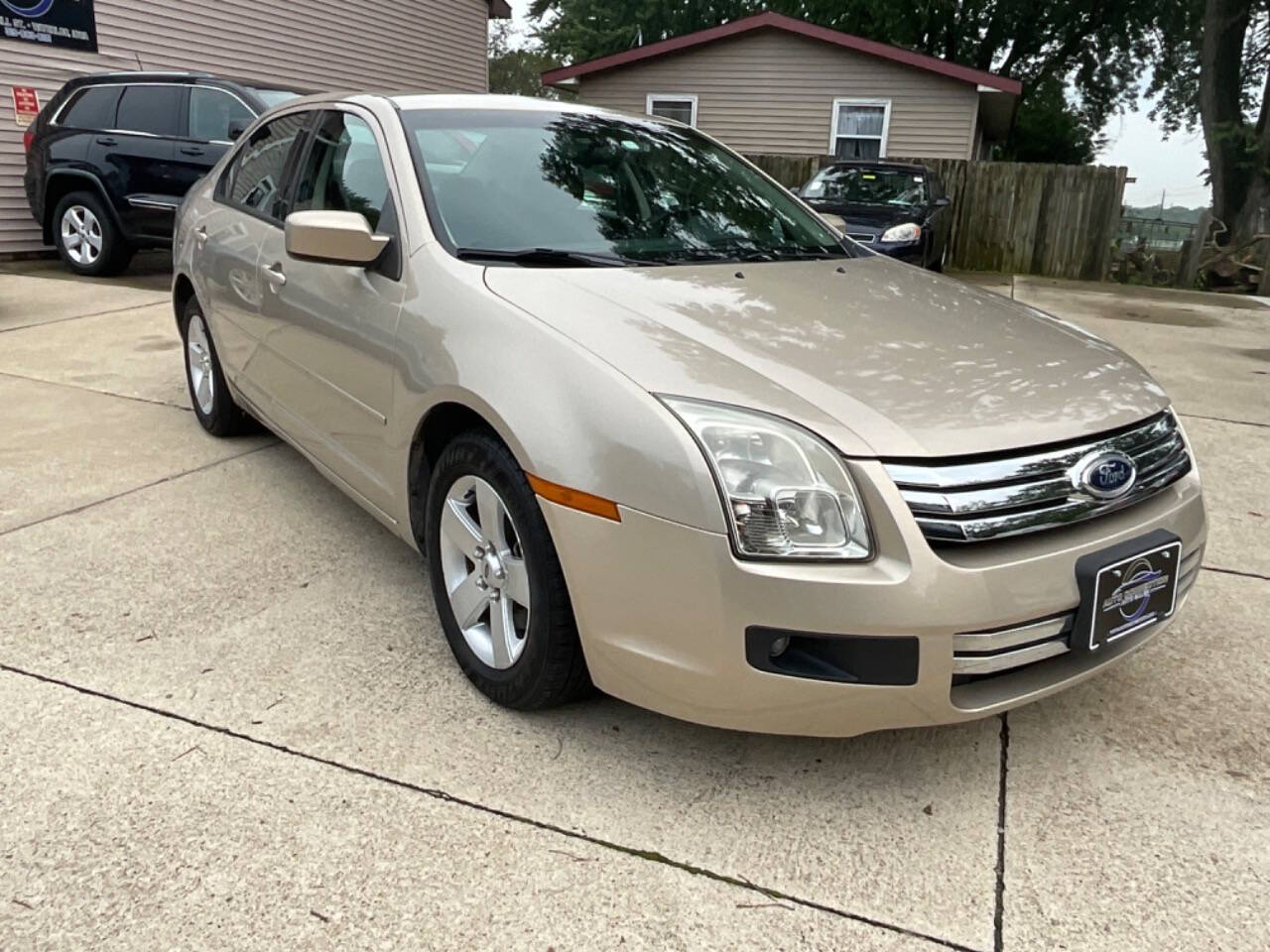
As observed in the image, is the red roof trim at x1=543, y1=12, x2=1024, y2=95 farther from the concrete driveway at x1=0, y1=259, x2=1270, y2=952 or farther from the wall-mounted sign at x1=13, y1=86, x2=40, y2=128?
the concrete driveway at x1=0, y1=259, x2=1270, y2=952

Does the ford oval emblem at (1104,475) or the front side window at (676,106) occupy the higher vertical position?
Result: the front side window at (676,106)

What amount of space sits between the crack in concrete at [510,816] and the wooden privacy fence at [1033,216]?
12.6m

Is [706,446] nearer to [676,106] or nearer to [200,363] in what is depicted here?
[200,363]

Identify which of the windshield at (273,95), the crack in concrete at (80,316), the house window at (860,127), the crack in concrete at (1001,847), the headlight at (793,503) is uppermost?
the house window at (860,127)

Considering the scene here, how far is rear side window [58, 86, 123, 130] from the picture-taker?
9.10 m

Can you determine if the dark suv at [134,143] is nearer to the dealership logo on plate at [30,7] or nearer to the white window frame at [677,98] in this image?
the dealership logo on plate at [30,7]

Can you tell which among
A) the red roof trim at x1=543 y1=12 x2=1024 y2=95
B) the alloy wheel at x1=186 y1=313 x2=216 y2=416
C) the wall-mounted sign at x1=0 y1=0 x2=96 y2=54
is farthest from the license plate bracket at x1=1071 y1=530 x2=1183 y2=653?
the red roof trim at x1=543 y1=12 x2=1024 y2=95

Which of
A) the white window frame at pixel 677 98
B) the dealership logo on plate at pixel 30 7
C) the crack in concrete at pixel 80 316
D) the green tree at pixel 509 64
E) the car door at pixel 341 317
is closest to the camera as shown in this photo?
the car door at pixel 341 317

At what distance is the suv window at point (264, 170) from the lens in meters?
3.83

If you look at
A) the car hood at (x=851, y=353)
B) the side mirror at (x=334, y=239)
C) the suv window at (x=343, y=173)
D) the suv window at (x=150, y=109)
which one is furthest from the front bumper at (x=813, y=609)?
the suv window at (x=150, y=109)

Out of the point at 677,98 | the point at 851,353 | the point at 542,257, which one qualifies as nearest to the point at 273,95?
the point at 542,257

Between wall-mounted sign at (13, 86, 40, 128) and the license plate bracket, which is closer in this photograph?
the license plate bracket

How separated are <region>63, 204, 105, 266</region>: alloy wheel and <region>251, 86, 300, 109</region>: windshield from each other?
2003mm

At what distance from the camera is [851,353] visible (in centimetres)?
236
